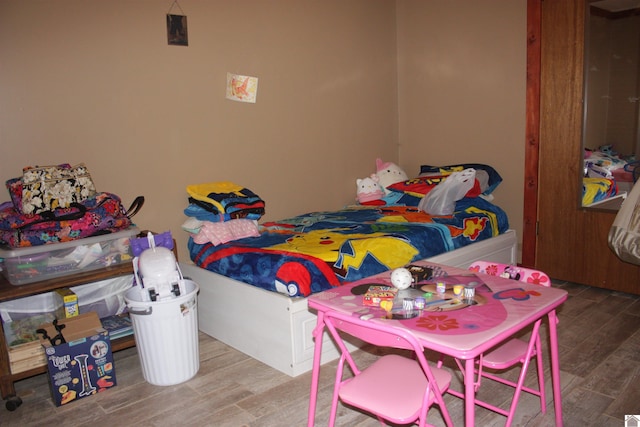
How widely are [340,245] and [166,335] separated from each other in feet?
3.20

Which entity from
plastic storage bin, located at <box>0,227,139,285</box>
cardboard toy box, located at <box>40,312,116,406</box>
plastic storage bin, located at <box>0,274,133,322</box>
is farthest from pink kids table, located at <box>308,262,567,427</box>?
plastic storage bin, located at <box>0,274,133,322</box>

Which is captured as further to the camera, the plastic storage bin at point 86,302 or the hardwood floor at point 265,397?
the plastic storage bin at point 86,302

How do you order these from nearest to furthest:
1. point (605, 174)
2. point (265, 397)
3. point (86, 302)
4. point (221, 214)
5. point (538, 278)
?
1. point (538, 278)
2. point (265, 397)
3. point (86, 302)
4. point (221, 214)
5. point (605, 174)

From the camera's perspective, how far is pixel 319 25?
13.0ft

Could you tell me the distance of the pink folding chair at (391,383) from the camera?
4.93 feet

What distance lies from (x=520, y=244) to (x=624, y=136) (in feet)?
3.52

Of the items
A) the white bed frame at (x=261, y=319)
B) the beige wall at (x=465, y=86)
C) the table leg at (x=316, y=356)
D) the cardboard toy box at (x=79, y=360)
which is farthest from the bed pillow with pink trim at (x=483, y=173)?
the cardboard toy box at (x=79, y=360)

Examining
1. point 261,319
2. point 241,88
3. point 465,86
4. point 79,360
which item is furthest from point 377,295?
point 465,86

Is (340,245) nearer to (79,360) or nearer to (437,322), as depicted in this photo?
(437,322)

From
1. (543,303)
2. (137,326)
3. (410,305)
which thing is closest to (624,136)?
(543,303)

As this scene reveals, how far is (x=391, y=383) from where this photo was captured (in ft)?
5.58

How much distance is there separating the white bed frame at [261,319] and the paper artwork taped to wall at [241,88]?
1.21 m

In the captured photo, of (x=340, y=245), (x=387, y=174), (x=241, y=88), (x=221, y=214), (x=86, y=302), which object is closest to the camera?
(x=340, y=245)

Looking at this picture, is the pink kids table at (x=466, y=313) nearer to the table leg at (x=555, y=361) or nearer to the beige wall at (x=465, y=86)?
the table leg at (x=555, y=361)
